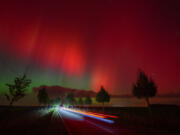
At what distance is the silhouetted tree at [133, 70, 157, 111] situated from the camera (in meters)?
24.4

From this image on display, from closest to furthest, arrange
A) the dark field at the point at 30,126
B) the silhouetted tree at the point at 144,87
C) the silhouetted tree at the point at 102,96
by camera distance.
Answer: the dark field at the point at 30,126, the silhouetted tree at the point at 144,87, the silhouetted tree at the point at 102,96

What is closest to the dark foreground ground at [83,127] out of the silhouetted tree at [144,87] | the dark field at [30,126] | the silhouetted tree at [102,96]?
the dark field at [30,126]

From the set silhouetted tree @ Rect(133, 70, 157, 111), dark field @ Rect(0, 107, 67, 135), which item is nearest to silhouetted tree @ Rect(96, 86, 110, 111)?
silhouetted tree @ Rect(133, 70, 157, 111)

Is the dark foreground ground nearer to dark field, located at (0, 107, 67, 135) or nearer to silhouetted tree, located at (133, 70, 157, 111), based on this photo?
dark field, located at (0, 107, 67, 135)

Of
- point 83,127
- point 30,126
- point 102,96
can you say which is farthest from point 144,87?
point 102,96

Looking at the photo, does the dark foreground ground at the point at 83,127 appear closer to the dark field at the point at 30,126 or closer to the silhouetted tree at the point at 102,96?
the dark field at the point at 30,126

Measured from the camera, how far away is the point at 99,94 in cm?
5412

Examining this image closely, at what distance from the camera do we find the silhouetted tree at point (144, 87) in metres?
24.4

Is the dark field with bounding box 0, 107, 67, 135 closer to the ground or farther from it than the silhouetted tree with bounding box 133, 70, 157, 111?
closer to the ground

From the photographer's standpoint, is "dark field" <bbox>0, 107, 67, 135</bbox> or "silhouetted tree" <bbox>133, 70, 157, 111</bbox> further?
"silhouetted tree" <bbox>133, 70, 157, 111</bbox>

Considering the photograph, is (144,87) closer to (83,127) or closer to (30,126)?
(83,127)

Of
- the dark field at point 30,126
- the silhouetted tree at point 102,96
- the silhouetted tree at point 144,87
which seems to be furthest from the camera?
the silhouetted tree at point 102,96

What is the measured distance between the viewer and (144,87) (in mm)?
24641

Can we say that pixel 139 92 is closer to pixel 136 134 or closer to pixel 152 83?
pixel 152 83
